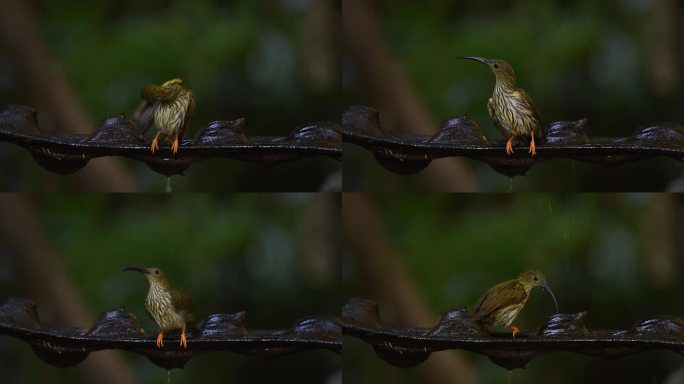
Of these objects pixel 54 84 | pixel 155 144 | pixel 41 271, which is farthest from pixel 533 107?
pixel 41 271

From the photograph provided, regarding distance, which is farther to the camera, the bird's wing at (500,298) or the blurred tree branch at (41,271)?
the blurred tree branch at (41,271)

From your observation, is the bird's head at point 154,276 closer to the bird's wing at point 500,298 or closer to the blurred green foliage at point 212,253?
the blurred green foliage at point 212,253

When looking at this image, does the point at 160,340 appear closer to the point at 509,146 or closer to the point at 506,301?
the point at 506,301

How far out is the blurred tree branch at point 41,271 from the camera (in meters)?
3.50

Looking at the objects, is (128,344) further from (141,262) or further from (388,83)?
(388,83)

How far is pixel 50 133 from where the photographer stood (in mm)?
3484

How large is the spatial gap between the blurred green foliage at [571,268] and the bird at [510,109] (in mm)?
254

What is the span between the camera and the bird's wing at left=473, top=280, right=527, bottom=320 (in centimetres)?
329

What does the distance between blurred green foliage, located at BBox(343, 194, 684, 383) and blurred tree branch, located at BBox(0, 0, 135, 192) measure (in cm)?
93

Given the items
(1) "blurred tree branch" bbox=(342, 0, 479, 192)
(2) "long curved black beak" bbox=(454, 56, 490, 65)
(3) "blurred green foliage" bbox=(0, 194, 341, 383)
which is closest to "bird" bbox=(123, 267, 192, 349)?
(3) "blurred green foliage" bbox=(0, 194, 341, 383)

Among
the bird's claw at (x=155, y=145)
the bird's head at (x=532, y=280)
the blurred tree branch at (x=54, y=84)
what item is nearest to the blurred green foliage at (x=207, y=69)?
the blurred tree branch at (x=54, y=84)

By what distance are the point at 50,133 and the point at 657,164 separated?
7.06 feet

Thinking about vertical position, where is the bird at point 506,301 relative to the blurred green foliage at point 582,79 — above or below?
below

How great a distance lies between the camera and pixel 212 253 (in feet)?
11.5
